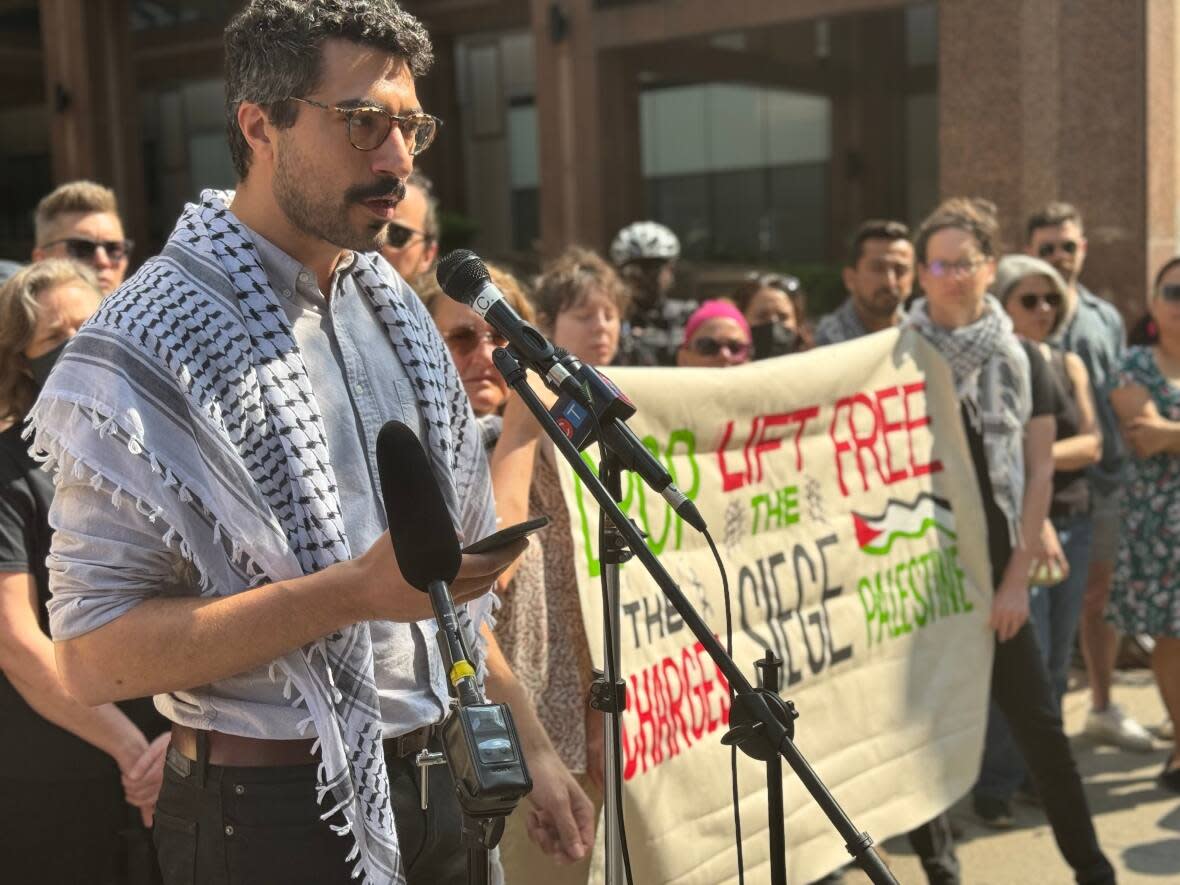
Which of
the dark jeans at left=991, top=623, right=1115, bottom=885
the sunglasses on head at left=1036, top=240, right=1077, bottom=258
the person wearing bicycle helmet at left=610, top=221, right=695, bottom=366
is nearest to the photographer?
the dark jeans at left=991, top=623, right=1115, bottom=885

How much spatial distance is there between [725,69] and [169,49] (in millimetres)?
10163

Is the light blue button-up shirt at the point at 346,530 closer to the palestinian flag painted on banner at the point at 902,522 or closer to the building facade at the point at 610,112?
the palestinian flag painted on banner at the point at 902,522

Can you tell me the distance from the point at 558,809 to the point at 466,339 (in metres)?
1.70

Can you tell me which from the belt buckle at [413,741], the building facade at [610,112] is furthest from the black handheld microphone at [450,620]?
the building facade at [610,112]

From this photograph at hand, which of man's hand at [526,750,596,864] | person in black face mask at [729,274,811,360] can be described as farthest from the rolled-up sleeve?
person in black face mask at [729,274,811,360]

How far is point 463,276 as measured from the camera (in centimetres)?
231

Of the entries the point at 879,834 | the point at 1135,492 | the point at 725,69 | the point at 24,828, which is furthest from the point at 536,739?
the point at 725,69

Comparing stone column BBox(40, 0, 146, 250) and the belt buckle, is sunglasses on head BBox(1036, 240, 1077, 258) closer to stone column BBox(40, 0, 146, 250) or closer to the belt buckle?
the belt buckle

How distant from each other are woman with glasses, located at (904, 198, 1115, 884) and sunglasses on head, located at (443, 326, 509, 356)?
6.12ft

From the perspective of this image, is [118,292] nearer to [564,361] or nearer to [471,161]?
[564,361]

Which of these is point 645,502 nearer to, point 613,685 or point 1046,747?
point 613,685

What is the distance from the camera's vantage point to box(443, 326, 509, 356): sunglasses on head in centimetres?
401

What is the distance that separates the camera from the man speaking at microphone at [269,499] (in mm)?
2059

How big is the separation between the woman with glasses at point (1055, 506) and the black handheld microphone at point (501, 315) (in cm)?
373
